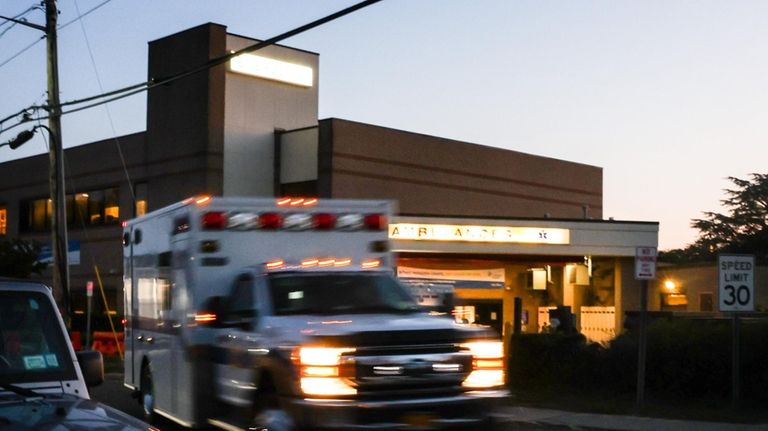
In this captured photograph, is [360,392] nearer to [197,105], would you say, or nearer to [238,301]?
[238,301]

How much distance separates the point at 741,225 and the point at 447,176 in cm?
4641

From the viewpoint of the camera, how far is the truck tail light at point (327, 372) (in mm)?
9414

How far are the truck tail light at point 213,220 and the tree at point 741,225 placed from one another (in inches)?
2746

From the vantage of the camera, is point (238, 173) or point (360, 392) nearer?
point (360, 392)

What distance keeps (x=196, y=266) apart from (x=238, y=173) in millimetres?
26032

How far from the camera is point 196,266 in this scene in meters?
12.4

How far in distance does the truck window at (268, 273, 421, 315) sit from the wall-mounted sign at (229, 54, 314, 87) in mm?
27279

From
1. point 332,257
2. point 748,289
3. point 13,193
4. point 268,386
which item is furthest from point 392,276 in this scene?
point 13,193

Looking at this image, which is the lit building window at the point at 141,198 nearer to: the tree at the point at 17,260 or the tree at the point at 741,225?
the tree at the point at 17,260

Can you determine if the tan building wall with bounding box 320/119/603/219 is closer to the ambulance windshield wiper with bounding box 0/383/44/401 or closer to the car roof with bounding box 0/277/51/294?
the car roof with bounding box 0/277/51/294

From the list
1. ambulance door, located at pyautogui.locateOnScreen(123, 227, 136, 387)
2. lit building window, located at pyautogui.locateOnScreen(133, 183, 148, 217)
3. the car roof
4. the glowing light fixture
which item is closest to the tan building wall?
the glowing light fixture

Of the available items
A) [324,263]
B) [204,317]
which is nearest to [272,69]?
[324,263]

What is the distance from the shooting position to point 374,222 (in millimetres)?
13117

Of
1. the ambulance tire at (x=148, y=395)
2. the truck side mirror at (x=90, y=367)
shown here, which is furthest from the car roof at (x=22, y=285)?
the ambulance tire at (x=148, y=395)
